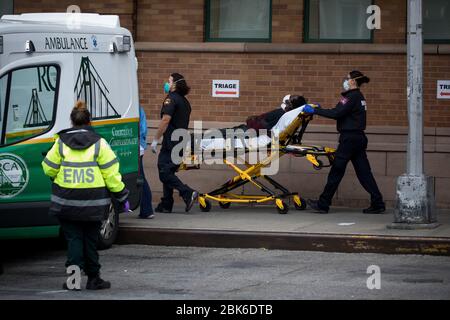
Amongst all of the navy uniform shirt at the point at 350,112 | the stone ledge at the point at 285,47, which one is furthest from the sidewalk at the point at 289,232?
the stone ledge at the point at 285,47

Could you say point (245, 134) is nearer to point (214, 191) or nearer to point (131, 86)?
point (214, 191)

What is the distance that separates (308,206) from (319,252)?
130 inches

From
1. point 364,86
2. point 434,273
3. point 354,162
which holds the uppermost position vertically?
point 364,86

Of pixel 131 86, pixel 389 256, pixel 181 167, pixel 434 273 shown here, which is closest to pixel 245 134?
pixel 181 167

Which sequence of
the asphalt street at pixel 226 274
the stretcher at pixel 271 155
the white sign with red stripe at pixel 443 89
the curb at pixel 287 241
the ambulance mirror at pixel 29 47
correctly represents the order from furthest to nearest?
the white sign with red stripe at pixel 443 89
the stretcher at pixel 271 155
the curb at pixel 287 241
the ambulance mirror at pixel 29 47
the asphalt street at pixel 226 274

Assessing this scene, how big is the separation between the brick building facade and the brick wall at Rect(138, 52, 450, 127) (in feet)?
0.05

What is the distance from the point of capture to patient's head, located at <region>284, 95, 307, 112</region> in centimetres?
1531

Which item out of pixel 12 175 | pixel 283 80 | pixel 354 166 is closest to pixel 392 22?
pixel 283 80

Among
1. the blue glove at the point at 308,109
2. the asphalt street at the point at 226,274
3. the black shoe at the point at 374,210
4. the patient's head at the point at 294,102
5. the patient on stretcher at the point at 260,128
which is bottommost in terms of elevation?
the asphalt street at the point at 226,274

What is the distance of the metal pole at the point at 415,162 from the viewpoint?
1344 centimetres

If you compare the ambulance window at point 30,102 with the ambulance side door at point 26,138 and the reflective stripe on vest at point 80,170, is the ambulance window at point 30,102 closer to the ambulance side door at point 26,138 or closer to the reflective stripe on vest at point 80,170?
the ambulance side door at point 26,138

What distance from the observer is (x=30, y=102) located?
1217cm

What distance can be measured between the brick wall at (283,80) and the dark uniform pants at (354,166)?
53.7 inches

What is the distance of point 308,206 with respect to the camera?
53.4 ft
